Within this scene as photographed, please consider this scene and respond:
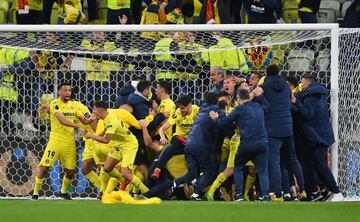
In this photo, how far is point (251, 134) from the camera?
18.3 m

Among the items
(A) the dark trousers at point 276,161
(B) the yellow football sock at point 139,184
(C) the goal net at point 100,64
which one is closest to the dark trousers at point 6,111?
(C) the goal net at point 100,64

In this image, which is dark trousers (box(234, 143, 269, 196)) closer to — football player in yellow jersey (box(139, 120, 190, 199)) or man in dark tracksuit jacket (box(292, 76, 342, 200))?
man in dark tracksuit jacket (box(292, 76, 342, 200))

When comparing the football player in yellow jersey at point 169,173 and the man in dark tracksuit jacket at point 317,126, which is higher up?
the man in dark tracksuit jacket at point 317,126

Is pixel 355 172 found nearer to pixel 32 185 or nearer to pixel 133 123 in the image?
pixel 133 123

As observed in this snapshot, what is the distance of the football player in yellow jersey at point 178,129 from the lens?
19.2 meters

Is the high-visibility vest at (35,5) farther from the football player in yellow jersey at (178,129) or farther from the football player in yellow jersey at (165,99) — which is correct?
the football player in yellow jersey at (178,129)

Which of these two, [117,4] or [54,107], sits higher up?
[117,4]

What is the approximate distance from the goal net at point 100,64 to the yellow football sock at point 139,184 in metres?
1.49

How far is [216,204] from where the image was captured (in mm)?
16641

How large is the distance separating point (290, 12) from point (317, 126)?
5.74 m

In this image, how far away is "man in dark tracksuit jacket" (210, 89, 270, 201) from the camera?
18219 mm

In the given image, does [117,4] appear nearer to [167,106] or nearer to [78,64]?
[78,64]

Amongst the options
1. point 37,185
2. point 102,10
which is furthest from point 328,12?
Result: point 37,185

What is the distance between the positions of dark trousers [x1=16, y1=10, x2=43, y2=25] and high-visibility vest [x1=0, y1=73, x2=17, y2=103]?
133 inches
